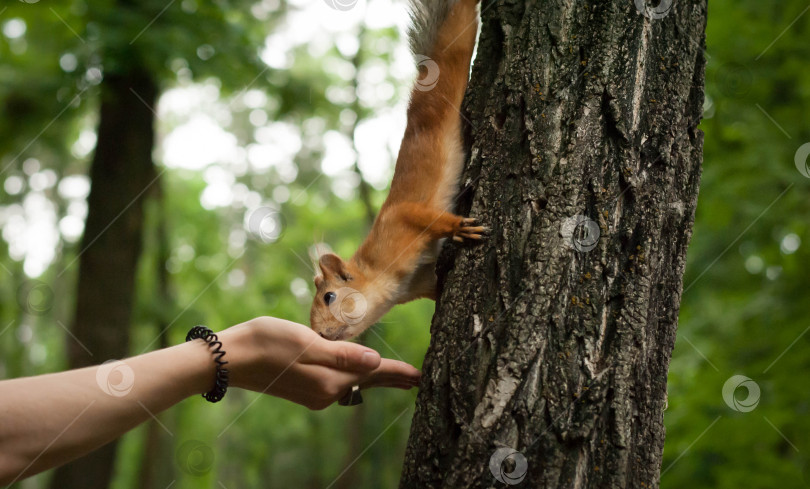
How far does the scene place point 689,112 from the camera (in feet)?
6.82

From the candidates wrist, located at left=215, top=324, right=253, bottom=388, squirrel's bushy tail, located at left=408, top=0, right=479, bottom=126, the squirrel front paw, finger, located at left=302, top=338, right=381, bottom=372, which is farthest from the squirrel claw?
squirrel's bushy tail, located at left=408, top=0, right=479, bottom=126

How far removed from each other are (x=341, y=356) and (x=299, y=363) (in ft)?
0.50

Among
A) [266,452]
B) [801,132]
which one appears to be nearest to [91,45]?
[801,132]

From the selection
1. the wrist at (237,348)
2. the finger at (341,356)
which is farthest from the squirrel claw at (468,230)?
the wrist at (237,348)

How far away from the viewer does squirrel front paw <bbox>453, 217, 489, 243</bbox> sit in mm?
2041

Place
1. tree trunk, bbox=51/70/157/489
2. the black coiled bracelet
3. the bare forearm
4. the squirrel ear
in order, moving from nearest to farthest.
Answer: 1. the bare forearm
2. the black coiled bracelet
3. the squirrel ear
4. tree trunk, bbox=51/70/157/489

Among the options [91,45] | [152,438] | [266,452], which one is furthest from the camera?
[266,452]

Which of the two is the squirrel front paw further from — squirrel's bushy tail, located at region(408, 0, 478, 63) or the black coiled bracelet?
squirrel's bushy tail, located at region(408, 0, 478, 63)

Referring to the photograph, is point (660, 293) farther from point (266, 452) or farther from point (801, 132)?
point (266, 452)

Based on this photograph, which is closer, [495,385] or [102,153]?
[495,385]

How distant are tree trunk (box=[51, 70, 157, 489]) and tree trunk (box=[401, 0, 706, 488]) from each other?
488cm

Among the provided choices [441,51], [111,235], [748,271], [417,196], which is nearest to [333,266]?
[417,196]

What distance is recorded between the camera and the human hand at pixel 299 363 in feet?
7.24

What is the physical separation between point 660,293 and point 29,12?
6.29m
